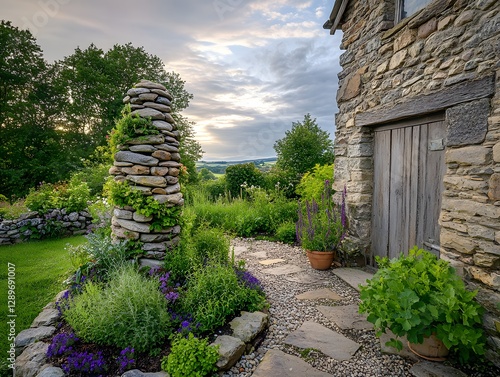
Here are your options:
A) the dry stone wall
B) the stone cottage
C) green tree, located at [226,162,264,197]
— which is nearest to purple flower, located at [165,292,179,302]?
the stone cottage

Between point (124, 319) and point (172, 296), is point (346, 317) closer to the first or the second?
point (172, 296)

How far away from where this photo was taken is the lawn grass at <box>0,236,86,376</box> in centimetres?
313

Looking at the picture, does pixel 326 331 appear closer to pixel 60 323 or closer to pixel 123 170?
pixel 60 323

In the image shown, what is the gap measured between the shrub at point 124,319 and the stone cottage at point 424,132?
2763mm

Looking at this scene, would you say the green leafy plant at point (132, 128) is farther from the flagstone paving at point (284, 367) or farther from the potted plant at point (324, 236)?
the flagstone paving at point (284, 367)

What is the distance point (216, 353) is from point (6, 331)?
2421mm

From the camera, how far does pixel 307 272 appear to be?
168 inches

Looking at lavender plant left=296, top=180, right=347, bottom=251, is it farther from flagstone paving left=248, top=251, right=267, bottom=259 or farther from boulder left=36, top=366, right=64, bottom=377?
boulder left=36, top=366, right=64, bottom=377

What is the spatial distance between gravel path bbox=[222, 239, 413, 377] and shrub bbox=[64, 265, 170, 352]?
0.71 metres

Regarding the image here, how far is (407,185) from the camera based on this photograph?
344 centimetres

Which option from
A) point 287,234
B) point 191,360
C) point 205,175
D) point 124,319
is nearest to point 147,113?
point 124,319

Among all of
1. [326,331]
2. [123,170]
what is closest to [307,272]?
[326,331]

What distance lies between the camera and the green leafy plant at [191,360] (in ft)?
6.48

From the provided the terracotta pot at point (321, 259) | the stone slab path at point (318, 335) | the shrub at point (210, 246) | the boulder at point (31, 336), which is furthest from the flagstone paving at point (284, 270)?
the boulder at point (31, 336)
